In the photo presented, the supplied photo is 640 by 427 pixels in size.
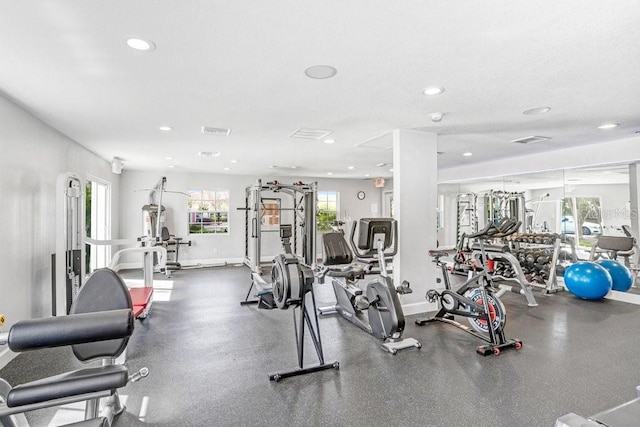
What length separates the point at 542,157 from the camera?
5.83 meters

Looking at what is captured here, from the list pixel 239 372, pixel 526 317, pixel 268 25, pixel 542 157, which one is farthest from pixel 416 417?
pixel 542 157

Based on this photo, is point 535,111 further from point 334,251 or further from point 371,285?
point 334,251

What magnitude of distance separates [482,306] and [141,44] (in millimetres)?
3532

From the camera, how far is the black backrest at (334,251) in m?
4.21

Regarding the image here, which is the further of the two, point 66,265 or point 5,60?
point 66,265

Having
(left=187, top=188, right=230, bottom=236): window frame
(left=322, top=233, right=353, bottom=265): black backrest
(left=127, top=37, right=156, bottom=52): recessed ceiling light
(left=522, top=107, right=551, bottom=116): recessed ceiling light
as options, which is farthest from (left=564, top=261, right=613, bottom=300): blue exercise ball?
(left=187, top=188, right=230, bottom=236): window frame

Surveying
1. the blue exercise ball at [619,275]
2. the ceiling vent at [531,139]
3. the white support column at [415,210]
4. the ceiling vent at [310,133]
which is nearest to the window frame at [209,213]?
the ceiling vent at [310,133]

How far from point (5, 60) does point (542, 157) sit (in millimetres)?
6905

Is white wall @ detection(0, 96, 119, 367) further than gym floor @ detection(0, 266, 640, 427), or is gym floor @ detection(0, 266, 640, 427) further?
white wall @ detection(0, 96, 119, 367)

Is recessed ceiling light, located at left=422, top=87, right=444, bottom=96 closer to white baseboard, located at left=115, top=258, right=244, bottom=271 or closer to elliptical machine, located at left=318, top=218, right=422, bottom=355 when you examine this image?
elliptical machine, located at left=318, top=218, right=422, bottom=355

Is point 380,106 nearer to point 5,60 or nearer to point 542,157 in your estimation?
point 5,60

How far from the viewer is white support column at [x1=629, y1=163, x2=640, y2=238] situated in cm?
479

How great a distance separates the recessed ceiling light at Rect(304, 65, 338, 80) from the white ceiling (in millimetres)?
67

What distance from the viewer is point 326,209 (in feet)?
31.4
